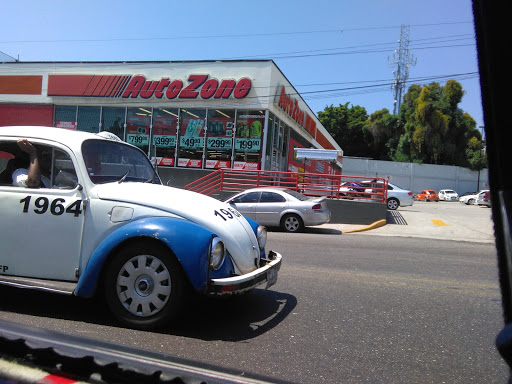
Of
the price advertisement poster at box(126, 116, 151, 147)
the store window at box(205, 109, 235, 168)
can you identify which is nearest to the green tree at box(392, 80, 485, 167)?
the store window at box(205, 109, 235, 168)

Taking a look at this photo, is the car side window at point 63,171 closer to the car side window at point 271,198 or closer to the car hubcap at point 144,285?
the car hubcap at point 144,285

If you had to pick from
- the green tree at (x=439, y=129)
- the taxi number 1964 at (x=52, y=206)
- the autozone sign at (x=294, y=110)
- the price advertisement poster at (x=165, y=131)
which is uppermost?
the green tree at (x=439, y=129)

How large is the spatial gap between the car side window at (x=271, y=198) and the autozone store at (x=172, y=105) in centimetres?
529

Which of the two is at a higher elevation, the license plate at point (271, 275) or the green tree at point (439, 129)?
the green tree at point (439, 129)

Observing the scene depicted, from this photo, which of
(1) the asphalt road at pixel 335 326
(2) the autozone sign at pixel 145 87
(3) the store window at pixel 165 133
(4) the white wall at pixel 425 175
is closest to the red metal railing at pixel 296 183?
(3) the store window at pixel 165 133

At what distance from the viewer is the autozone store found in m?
17.7

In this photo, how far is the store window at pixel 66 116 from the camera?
65.9ft

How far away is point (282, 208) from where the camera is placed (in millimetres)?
12211

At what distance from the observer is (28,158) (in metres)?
4.17

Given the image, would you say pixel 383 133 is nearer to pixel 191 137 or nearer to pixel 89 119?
pixel 191 137

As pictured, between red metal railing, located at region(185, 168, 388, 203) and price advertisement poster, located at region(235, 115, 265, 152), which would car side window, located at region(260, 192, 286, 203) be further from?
price advertisement poster, located at region(235, 115, 265, 152)

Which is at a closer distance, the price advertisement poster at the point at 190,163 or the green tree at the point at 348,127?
the price advertisement poster at the point at 190,163

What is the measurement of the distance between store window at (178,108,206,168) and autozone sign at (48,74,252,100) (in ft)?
2.60

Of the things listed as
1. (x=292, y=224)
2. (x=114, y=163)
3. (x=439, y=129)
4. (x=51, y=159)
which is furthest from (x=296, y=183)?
(x=439, y=129)
